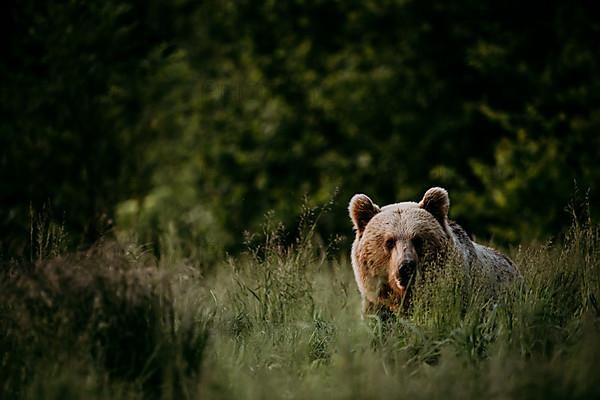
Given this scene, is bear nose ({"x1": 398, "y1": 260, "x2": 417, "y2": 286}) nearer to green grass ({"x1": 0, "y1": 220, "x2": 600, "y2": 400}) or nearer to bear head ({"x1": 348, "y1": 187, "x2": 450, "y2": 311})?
bear head ({"x1": 348, "y1": 187, "x2": 450, "y2": 311})

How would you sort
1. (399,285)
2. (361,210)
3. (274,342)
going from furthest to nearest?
(361,210) → (399,285) → (274,342)

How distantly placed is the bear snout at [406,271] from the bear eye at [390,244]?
10.4 inches

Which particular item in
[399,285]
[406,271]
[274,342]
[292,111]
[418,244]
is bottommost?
[274,342]

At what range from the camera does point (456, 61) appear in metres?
14.7

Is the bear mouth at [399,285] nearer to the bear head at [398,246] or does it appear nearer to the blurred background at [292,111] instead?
the bear head at [398,246]

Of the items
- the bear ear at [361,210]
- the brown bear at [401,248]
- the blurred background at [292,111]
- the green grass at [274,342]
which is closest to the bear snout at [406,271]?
the brown bear at [401,248]

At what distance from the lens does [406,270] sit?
5.38m

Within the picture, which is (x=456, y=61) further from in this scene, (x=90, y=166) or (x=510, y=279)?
(x=510, y=279)

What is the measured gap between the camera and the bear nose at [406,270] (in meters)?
5.38

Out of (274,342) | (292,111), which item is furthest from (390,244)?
(292,111)

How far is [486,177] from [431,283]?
7.97m

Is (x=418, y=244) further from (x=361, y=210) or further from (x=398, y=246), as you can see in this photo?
(x=361, y=210)

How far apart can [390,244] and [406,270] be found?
327mm

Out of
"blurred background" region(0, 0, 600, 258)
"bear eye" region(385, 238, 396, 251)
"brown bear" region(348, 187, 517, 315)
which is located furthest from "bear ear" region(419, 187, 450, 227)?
"blurred background" region(0, 0, 600, 258)
